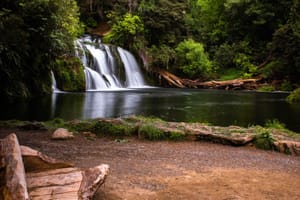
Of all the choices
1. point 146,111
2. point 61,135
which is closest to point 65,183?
point 61,135

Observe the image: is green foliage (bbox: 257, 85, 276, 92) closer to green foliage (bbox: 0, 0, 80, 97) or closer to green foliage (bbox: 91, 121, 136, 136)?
green foliage (bbox: 0, 0, 80, 97)

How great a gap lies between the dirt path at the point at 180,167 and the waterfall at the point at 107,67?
1965cm

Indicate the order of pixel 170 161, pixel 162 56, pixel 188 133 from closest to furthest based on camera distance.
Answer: pixel 170 161, pixel 188 133, pixel 162 56

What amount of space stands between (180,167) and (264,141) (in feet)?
10.0

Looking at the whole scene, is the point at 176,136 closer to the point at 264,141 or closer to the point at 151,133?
the point at 151,133

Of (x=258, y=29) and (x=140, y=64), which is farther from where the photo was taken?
(x=258, y=29)

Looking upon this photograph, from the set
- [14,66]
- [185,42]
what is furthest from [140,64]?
[14,66]

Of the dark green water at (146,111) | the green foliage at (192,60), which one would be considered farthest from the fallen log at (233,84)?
the dark green water at (146,111)

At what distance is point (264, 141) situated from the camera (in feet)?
27.3

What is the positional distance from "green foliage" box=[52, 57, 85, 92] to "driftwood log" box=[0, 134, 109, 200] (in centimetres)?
2088

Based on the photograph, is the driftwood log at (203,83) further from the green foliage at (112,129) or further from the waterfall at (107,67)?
the green foliage at (112,129)

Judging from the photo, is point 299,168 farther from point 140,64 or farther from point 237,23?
point 237,23

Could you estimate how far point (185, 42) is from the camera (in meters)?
38.2

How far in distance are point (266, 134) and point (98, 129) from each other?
4.07m
